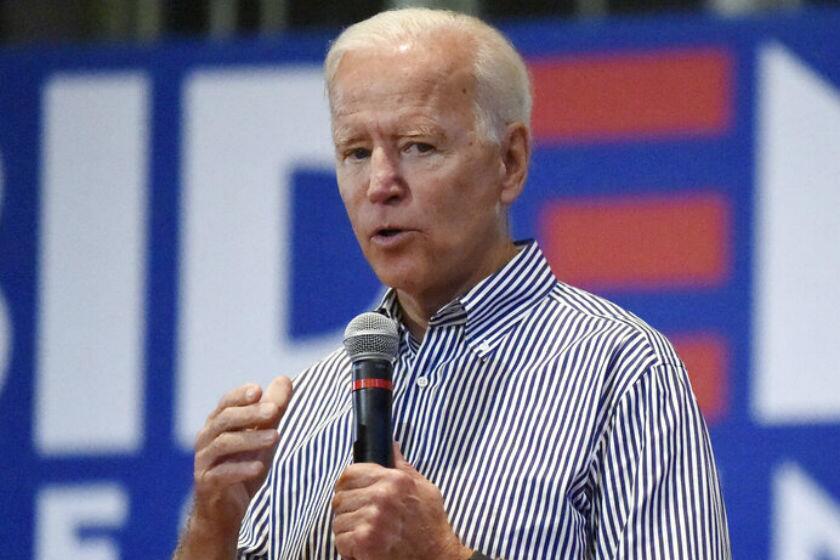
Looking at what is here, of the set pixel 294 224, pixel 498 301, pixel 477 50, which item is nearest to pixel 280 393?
pixel 498 301

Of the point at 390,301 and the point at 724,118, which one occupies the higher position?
the point at 724,118

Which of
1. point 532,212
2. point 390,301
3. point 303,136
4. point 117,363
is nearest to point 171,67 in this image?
point 303,136

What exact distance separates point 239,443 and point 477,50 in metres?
0.65

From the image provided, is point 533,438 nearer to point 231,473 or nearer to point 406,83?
point 231,473

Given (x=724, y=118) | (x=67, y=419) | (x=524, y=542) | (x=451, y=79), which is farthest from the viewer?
(x=67, y=419)

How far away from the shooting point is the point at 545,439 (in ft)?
6.35

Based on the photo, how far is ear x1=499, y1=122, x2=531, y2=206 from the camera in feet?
7.20

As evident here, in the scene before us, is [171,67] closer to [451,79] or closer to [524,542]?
[451,79]

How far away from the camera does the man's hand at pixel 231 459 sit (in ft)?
6.23

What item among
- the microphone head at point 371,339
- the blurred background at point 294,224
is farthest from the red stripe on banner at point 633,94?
the microphone head at point 371,339

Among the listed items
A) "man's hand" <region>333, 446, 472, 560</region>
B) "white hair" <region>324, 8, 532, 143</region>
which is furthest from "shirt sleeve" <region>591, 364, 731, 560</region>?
"white hair" <region>324, 8, 532, 143</region>

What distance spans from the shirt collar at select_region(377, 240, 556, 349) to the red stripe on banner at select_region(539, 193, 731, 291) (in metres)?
1.37

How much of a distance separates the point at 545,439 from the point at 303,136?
2.00 m

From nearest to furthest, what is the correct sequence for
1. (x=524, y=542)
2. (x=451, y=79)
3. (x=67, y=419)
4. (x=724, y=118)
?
(x=524, y=542) → (x=451, y=79) → (x=724, y=118) → (x=67, y=419)
